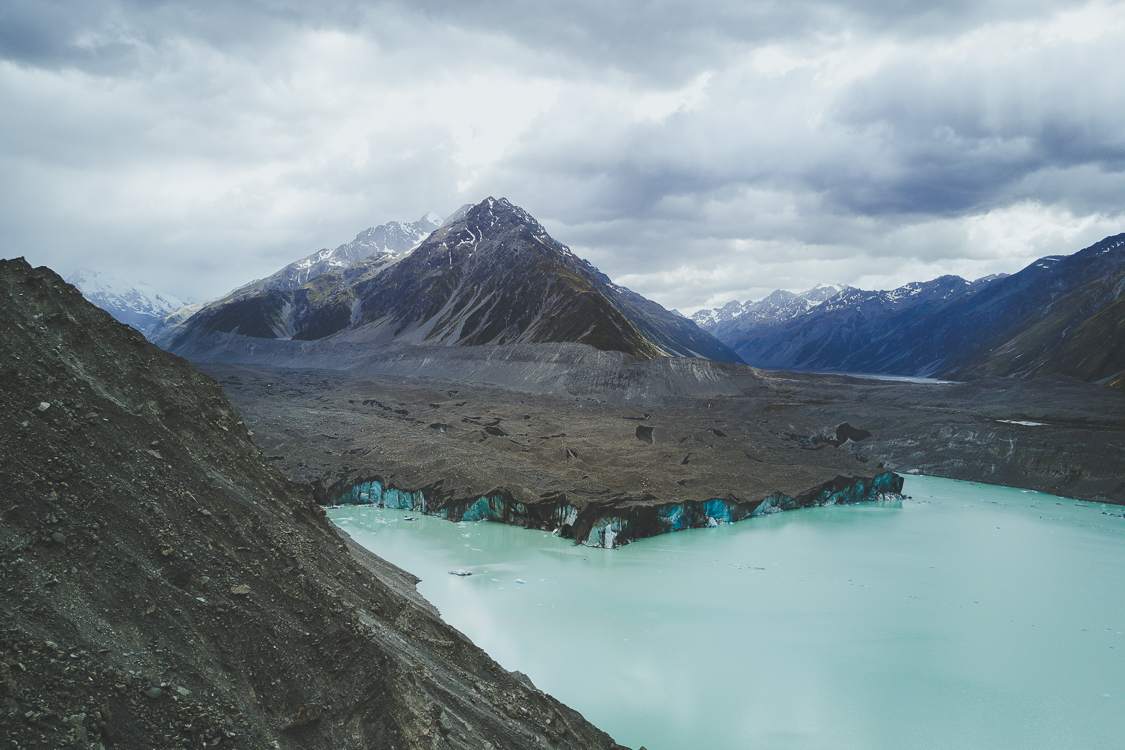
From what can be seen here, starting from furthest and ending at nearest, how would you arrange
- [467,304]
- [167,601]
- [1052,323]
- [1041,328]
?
[467,304] < [1041,328] < [1052,323] < [167,601]

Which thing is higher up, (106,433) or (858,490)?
(106,433)

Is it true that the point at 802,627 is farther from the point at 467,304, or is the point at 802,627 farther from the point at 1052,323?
the point at 1052,323

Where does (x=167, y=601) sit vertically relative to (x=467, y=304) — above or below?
below

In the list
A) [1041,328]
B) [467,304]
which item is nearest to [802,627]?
[467,304]

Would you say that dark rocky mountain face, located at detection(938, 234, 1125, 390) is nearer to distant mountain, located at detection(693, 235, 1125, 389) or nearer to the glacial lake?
distant mountain, located at detection(693, 235, 1125, 389)

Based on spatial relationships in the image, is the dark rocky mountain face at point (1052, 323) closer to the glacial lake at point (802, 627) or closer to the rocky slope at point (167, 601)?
the glacial lake at point (802, 627)

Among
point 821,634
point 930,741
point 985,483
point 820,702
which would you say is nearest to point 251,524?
point 820,702

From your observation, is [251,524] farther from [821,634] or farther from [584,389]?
[584,389]
